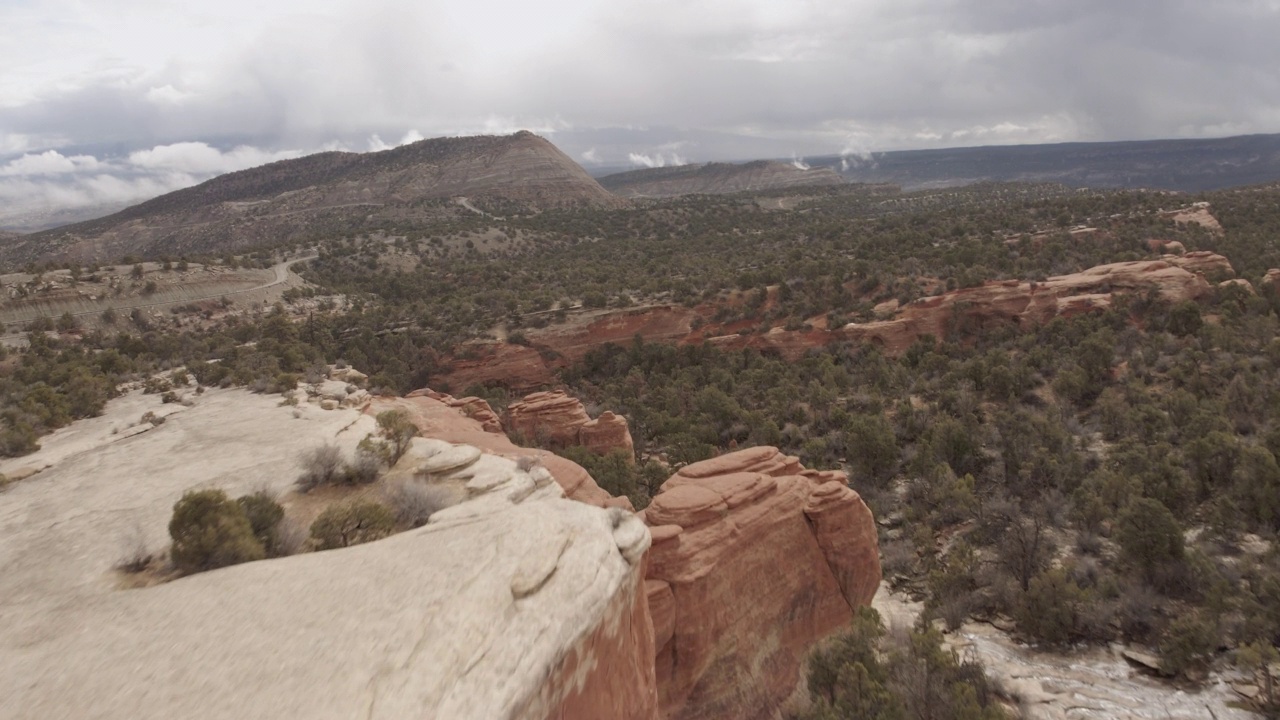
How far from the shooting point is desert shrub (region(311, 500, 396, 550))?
8.91 m

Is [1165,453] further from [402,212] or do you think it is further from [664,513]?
[402,212]

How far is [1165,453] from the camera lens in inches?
697

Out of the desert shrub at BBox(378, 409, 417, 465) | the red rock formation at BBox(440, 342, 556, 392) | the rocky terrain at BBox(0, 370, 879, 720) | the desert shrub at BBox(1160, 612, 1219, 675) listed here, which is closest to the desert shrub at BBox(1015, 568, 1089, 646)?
the desert shrub at BBox(1160, 612, 1219, 675)

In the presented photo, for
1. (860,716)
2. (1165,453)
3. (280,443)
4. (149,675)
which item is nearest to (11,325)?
(280,443)

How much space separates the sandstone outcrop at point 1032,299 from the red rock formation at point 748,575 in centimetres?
2317

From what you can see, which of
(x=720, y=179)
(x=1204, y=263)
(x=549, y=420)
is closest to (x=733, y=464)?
(x=549, y=420)

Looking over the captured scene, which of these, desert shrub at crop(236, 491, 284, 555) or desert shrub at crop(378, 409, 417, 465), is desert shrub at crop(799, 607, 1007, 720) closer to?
desert shrub at crop(236, 491, 284, 555)

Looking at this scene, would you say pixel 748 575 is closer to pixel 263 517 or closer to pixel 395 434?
pixel 395 434

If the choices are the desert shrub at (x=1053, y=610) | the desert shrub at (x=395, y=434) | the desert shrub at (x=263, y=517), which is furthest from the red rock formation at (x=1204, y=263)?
the desert shrub at (x=263, y=517)

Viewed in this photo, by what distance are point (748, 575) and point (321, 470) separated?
27.3 ft

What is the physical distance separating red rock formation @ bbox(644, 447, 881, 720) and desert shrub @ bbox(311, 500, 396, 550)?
4.45 m

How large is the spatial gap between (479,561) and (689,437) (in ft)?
55.4

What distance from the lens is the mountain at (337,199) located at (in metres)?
92.9

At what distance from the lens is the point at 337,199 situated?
110 meters
